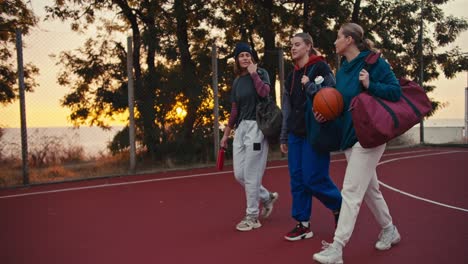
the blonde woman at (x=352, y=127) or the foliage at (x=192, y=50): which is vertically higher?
the foliage at (x=192, y=50)

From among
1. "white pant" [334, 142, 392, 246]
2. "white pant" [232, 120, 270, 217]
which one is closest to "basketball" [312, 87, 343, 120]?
"white pant" [334, 142, 392, 246]

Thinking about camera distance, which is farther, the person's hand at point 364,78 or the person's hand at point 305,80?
the person's hand at point 305,80

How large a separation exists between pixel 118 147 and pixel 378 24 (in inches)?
475

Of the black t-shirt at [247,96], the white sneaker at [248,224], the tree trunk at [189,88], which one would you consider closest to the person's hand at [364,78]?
the black t-shirt at [247,96]

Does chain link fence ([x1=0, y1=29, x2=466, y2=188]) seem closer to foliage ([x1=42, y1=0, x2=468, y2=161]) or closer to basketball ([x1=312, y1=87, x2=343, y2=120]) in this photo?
foliage ([x1=42, y1=0, x2=468, y2=161])

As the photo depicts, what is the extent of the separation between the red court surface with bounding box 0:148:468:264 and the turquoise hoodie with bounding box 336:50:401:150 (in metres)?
1.15

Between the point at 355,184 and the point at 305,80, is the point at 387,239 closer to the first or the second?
the point at 355,184

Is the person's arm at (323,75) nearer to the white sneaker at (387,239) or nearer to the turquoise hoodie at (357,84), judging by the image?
the turquoise hoodie at (357,84)

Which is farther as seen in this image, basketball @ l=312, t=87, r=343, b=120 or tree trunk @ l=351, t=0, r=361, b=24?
tree trunk @ l=351, t=0, r=361, b=24

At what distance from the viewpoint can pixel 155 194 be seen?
7.87 metres

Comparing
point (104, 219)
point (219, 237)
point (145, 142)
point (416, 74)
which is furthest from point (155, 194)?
point (416, 74)

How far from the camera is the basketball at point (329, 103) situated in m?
4.21

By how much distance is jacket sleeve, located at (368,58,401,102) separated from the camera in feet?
13.1

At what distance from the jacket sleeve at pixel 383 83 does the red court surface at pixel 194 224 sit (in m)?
1.44
